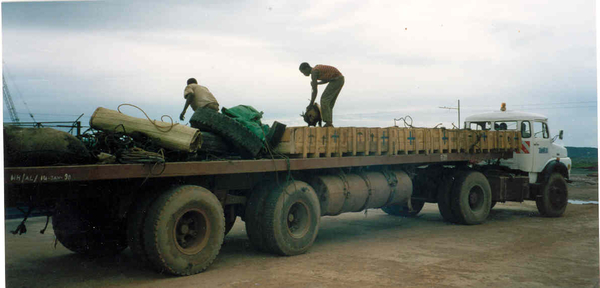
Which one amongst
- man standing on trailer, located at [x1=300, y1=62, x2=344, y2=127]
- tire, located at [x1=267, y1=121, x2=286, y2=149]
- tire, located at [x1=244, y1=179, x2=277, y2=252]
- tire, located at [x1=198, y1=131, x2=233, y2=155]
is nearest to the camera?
tire, located at [x1=198, y1=131, x2=233, y2=155]

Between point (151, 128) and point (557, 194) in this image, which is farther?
point (557, 194)

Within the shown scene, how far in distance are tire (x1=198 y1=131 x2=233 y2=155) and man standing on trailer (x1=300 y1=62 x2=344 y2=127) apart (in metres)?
2.59

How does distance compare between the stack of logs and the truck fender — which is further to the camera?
the truck fender

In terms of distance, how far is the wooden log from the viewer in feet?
21.9

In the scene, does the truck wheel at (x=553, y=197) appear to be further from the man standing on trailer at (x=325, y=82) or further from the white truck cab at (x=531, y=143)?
the man standing on trailer at (x=325, y=82)

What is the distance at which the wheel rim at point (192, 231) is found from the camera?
665 centimetres

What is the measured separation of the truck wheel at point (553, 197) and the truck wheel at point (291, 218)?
7.18m

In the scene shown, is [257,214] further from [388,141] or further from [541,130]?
[541,130]

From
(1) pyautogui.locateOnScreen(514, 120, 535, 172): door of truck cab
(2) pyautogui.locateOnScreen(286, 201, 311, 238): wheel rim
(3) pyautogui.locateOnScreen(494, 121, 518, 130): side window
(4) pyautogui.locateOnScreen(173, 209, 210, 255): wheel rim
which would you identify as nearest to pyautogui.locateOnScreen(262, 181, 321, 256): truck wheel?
(2) pyautogui.locateOnScreen(286, 201, 311, 238): wheel rim

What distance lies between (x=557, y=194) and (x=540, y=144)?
1382 mm

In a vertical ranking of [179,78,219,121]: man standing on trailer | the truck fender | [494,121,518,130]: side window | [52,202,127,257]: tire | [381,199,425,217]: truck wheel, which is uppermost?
[179,78,219,121]: man standing on trailer

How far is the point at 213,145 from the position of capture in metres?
7.45

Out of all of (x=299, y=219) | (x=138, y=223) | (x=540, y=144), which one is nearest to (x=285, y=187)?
(x=299, y=219)

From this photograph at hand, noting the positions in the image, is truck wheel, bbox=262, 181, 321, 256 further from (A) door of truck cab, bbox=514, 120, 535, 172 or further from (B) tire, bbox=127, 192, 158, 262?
(A) door of truck cab, bbox=514, 120, 535, 172
